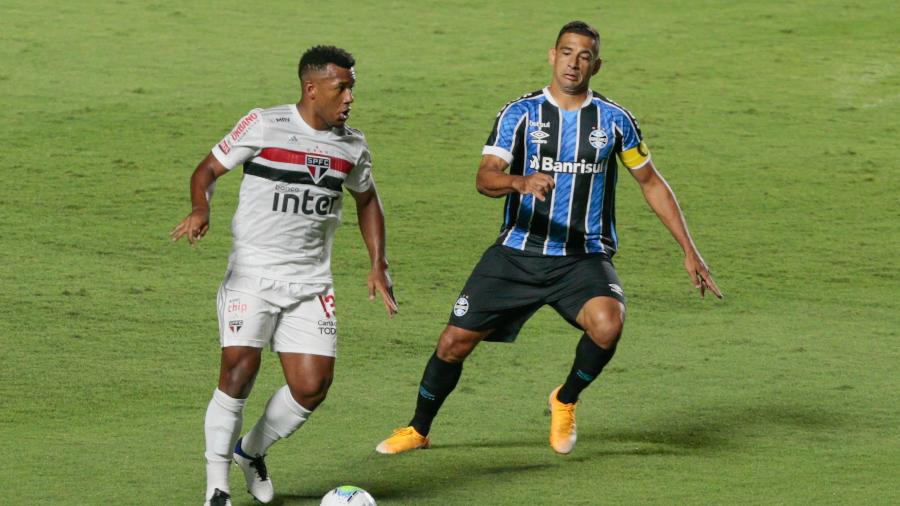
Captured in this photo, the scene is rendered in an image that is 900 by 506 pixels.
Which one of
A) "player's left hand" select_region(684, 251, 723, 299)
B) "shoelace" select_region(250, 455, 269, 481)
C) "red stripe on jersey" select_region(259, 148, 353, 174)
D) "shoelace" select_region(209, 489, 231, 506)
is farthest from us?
"player's left hand" select_region(684, 251, 723, 299)

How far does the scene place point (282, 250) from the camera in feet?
19.0

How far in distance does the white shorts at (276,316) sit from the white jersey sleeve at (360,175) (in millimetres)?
423

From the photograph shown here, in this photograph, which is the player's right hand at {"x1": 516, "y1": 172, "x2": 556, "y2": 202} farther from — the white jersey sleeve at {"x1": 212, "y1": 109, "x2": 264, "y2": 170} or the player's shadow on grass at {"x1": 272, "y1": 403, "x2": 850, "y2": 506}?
the player's shadow on grass at {"x1": 272, "y1": 403, "x2": 850, "y2": 506}

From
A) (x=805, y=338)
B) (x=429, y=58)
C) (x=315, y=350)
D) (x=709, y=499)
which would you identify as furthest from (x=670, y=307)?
(x=429, y=58)

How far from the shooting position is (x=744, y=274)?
10148 millimetres

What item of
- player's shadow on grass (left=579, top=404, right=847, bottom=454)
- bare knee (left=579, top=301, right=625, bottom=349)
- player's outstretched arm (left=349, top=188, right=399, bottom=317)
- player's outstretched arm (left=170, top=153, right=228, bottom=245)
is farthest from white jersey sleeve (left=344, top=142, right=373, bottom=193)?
player's shadow on grass (left=579, top=404, right=847, bottom=454)

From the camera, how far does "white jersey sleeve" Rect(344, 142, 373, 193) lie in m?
5.93

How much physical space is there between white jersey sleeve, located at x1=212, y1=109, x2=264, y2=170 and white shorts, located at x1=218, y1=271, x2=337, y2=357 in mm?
432

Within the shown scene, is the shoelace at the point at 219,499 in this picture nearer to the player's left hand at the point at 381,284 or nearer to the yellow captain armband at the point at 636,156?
the player's left hand at the point at 381,284

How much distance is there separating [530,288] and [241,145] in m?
1.52

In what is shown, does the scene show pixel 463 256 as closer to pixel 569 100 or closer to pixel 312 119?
pixel 569 100

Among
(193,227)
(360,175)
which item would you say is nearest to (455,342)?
(360,175)

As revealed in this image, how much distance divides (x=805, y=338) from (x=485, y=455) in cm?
282

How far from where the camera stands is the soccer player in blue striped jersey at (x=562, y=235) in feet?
21.4
